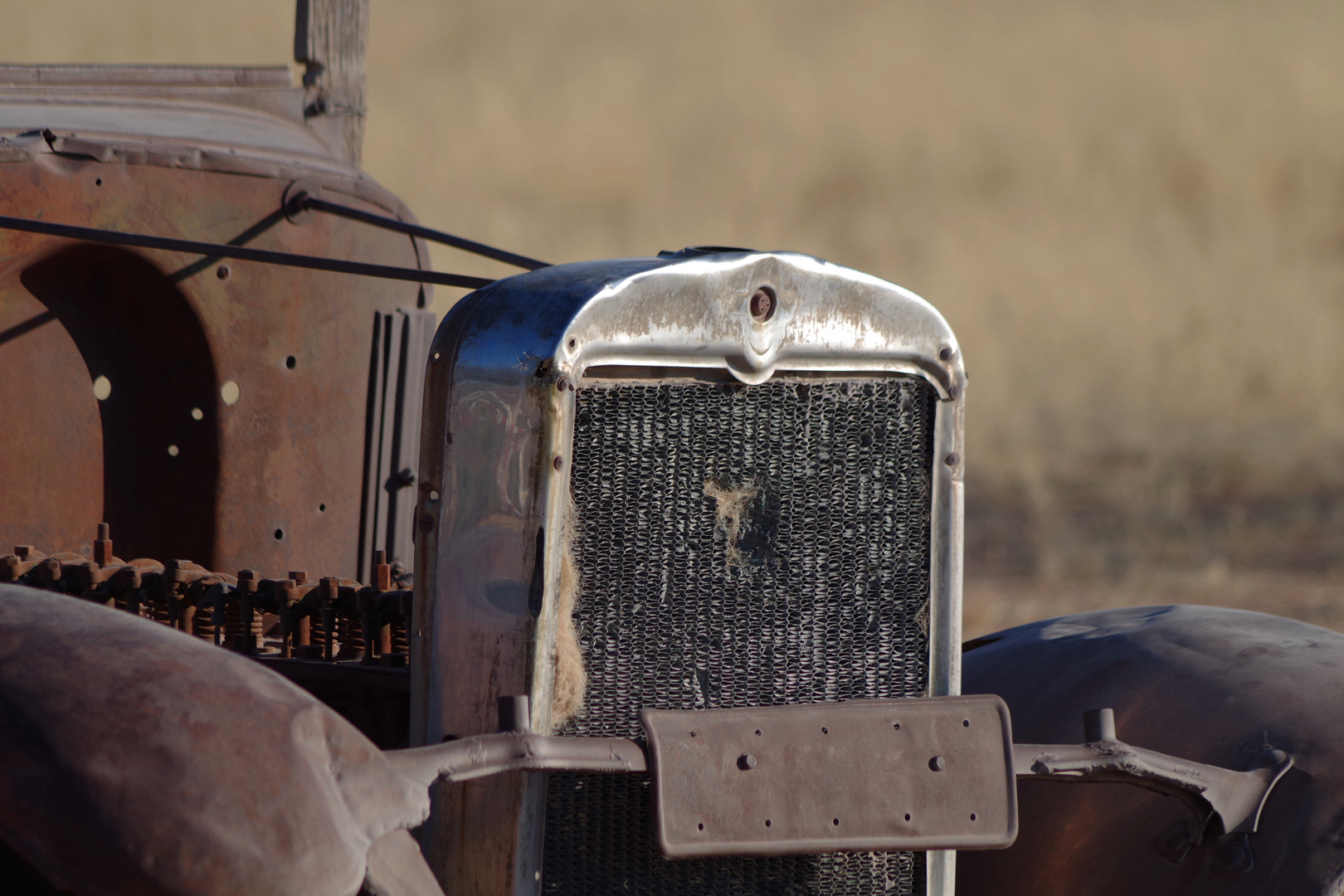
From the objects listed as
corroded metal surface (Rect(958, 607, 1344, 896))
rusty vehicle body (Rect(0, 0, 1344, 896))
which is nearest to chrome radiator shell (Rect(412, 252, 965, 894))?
rusty vehicle body (Rect(0, 0, 1344, 896))

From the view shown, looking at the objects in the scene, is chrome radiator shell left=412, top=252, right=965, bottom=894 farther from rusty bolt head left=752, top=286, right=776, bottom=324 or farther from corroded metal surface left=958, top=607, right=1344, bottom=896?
corroded metal surface left=958, top=607, right=1344, bottom=896

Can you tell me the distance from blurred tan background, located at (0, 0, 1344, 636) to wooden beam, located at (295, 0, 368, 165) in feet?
19.9

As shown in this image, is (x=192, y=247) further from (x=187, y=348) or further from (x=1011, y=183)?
(x=1011, y=183)

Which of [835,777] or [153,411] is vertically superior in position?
[153,411]

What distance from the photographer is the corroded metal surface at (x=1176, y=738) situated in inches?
96.2

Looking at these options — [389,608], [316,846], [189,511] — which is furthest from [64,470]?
[316,846]

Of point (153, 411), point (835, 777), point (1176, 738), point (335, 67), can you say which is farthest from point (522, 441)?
point (335, 67)

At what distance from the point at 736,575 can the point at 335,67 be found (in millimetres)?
2088

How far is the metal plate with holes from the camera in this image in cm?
200

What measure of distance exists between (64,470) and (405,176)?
17.2 m

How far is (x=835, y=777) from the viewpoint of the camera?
81.6 inches

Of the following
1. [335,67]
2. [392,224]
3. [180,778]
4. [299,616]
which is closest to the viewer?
[180,778]

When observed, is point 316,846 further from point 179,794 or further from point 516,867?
point 516,867

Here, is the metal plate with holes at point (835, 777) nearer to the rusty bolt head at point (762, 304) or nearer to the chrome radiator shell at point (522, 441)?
the chrome radiator shell at point (522, 441)
